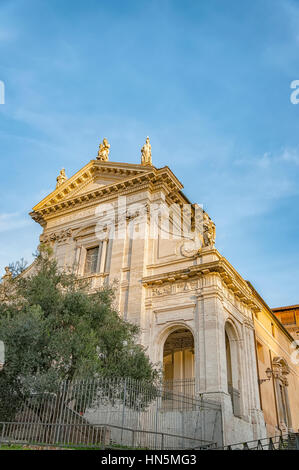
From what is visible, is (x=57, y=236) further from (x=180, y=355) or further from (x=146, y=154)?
(x=180, y=355)

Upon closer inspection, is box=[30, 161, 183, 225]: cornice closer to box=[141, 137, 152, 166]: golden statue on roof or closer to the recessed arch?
box=[141, 137, 152, 166]: golden statue on roof

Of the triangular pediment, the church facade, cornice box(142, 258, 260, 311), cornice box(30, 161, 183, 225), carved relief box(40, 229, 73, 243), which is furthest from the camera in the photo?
carved relief box(40, 229, 73, 243)

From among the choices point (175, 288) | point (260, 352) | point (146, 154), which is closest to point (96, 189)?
point (146, 154)

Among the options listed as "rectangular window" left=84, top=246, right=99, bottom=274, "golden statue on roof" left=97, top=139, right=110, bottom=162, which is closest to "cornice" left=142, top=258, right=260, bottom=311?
"rectangular window" left=84, top=246, right=99, bottom=274

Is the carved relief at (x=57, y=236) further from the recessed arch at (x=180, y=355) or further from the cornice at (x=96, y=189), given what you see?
the recessed arch at (x=180, y=355)

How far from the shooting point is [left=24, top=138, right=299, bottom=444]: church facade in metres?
16.7

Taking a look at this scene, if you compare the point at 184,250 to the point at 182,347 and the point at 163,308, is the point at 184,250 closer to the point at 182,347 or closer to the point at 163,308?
the point at 163,308

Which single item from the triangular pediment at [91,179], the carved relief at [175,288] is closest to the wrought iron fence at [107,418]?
the carved relief at [175,288]

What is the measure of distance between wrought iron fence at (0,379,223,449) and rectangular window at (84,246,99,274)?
776cm

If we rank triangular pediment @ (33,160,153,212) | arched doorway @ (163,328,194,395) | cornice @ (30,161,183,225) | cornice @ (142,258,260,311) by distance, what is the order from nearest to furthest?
1. cornice @ (142,258,260,311)
2. arched doorway @ (163,328,194,395)
3. cornice @ (30,161,183,225)
4. triangular pediment @ (33,160,153,212)

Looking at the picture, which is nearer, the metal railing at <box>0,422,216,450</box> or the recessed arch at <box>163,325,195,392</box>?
the metal railing at <box>0,422,216,450</box>

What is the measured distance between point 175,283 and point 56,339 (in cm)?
701

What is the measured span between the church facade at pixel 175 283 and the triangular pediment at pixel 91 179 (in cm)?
6
